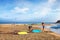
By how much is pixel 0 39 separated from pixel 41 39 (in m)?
2.53

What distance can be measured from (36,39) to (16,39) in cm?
124

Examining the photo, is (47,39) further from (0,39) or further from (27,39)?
(0,39)

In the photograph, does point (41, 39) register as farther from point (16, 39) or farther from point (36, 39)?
point (16, 39)

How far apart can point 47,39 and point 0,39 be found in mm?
2903

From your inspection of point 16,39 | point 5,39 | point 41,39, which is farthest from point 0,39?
point 41,39

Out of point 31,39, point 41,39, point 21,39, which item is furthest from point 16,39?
point 41,39

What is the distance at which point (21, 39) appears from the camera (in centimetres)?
946

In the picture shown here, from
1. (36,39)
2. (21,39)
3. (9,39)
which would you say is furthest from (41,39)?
(9,39)

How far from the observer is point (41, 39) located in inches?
376

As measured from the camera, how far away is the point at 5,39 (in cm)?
946

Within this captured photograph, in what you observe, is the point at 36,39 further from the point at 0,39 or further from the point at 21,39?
the point at 0,39

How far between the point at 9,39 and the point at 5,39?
25 centimetres

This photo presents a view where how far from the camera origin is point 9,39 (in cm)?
947

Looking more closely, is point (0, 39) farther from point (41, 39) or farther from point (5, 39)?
point (41, 39)
